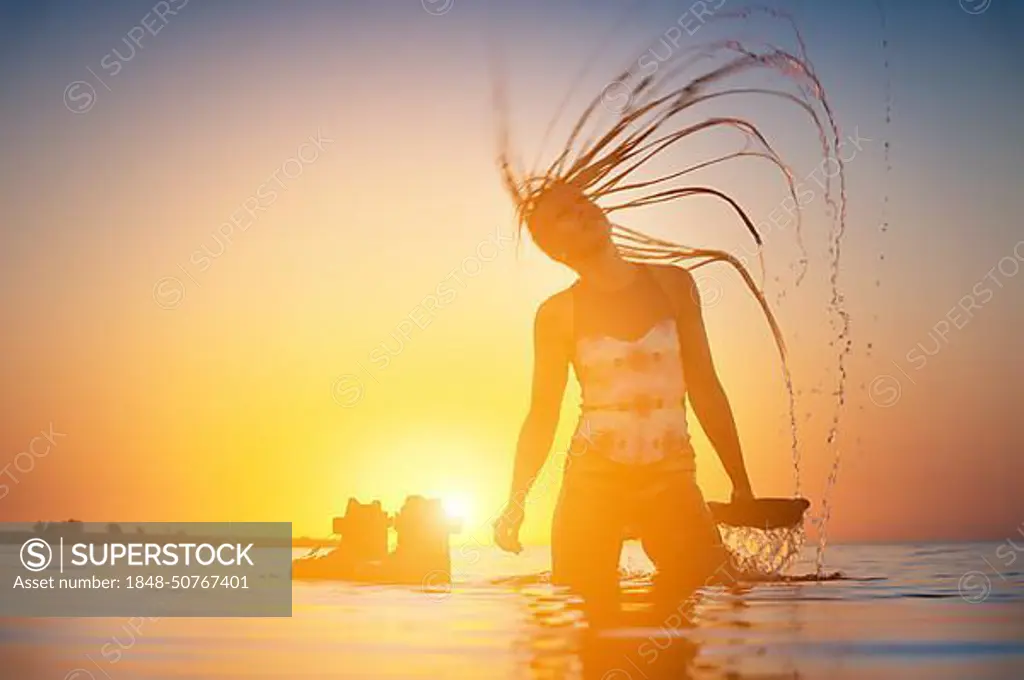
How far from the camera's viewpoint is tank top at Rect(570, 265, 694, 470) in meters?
6.13

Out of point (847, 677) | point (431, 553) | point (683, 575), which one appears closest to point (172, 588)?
point (431, 553)

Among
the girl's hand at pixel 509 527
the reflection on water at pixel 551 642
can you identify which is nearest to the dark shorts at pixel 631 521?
the reflection on water at pixel 551 642

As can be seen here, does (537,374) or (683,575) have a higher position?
(537,374)

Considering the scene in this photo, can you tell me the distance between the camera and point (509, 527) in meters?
6.74

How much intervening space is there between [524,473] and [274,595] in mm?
5500

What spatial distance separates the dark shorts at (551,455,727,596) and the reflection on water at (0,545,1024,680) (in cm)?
31

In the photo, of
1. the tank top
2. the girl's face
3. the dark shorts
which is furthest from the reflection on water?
the girl's face

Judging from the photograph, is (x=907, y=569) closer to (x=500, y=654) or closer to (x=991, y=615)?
(x=991, y=615)

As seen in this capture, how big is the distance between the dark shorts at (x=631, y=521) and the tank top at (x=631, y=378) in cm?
9

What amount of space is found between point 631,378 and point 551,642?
142 cm

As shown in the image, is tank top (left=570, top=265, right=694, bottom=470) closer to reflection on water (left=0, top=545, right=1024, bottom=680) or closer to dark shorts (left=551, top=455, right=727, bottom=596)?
dark shorts (left=551, top=455, right=727, bottom=596)

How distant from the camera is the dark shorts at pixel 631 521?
6121 mm

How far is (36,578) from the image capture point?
15031mm

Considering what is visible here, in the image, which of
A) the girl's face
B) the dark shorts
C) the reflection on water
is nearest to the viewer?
the reflection on water
